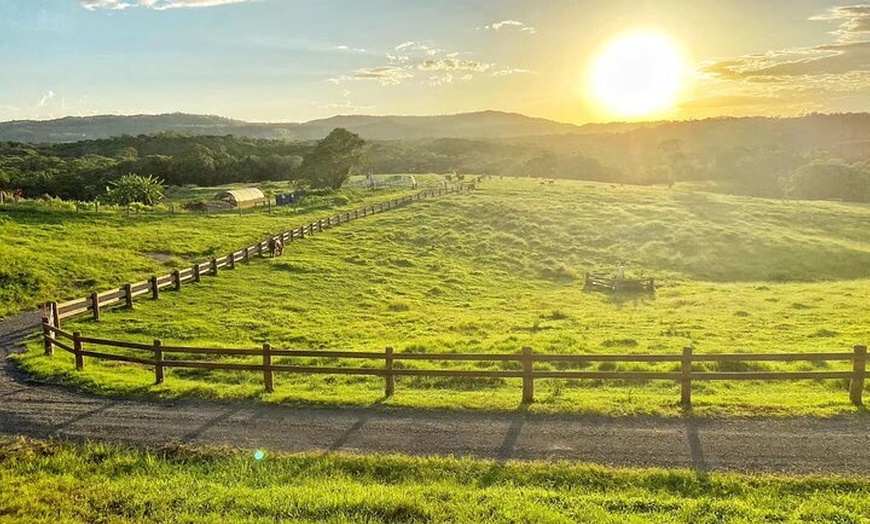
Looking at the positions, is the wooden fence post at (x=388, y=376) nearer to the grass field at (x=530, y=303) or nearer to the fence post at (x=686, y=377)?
the grass field at (x=530, y=303)

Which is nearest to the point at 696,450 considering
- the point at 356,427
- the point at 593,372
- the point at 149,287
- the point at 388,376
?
the point at 593,372

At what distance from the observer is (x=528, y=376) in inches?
551

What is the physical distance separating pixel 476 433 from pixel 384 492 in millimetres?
3102

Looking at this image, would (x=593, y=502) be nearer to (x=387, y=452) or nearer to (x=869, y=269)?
(x=387, y=452)

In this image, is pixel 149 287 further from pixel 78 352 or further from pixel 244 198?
pixel 244 198

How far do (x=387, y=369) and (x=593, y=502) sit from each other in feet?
21.3

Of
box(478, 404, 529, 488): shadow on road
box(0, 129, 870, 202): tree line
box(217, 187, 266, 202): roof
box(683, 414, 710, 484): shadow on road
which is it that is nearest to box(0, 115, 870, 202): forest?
box(0, 129, 870, 202): tree line

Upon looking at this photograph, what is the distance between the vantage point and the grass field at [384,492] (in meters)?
8.98

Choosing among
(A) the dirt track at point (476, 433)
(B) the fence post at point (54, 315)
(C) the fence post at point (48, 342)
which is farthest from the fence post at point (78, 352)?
(B) the fence post at point (54, 315)

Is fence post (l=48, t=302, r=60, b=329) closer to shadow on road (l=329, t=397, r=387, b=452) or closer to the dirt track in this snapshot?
the dirt track

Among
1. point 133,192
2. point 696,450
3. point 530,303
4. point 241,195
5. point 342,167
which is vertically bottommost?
point 530,303

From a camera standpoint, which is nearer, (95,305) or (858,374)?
(858,374)

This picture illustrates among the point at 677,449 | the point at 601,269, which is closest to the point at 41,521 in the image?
the point at 677,449

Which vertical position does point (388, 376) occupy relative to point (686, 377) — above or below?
below
